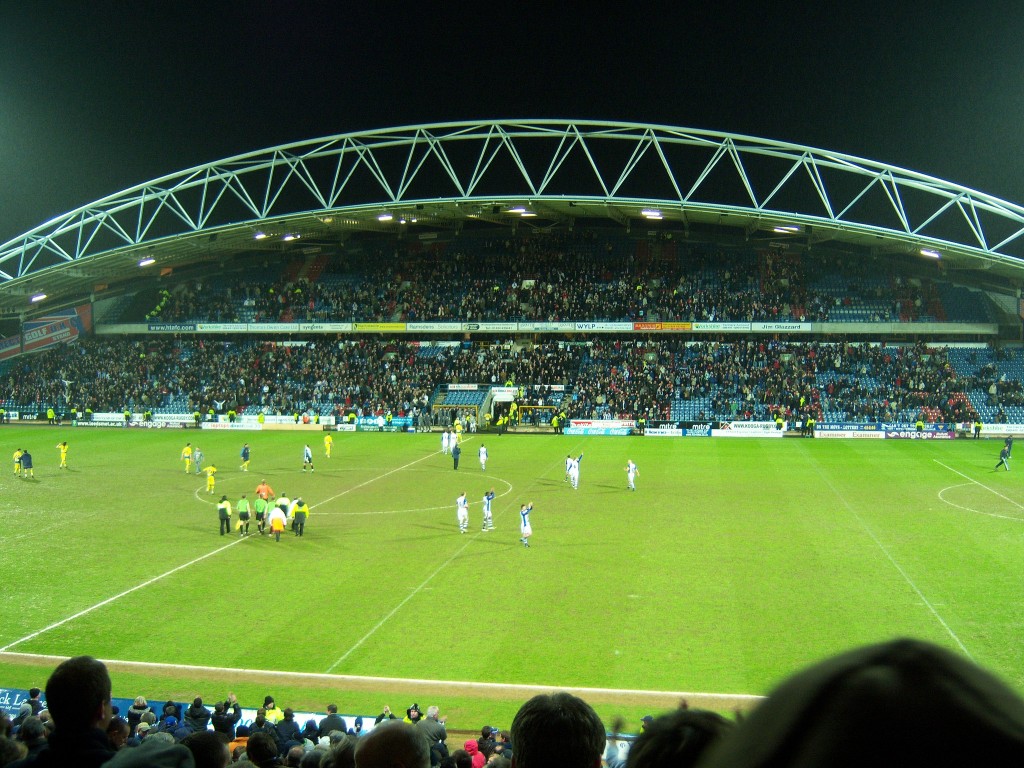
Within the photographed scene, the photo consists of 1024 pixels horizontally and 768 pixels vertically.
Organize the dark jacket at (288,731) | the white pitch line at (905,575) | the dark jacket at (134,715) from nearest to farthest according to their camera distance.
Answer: the dark jacket at (288,731)
the dark jacket at (134,715)
the white pitch line at (905,575)

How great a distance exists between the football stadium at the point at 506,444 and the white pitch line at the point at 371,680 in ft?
0.29

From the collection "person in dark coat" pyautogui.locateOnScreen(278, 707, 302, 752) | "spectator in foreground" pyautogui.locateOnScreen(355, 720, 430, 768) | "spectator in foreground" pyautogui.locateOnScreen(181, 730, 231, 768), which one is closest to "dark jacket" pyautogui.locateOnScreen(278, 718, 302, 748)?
"person in dark coat" pyautogui.locateOnScreen(278, 707, 302, 752)

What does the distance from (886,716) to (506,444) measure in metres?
50.9

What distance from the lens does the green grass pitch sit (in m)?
16.0

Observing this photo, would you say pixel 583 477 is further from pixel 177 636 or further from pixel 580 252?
pixel 580 252

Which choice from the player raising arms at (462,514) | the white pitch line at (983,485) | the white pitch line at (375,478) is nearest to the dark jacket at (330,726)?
the player raising arms at (462,514)

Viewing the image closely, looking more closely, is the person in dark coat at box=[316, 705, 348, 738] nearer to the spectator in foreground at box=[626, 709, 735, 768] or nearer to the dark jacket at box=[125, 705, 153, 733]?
the dark jacket at box=[125, 705, 153, 733]

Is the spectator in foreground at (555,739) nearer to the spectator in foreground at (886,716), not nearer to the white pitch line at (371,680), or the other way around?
the spectator in foreground at (886,716)

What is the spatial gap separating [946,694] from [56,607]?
2216cm

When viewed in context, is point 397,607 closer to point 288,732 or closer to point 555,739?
point 288,732

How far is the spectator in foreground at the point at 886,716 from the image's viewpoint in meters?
1.12

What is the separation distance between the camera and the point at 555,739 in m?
3.24

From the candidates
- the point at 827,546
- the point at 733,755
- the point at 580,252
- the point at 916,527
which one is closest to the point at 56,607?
the point at 827,546

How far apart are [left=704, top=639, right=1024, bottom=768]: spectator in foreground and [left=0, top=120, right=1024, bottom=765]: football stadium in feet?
1.07
